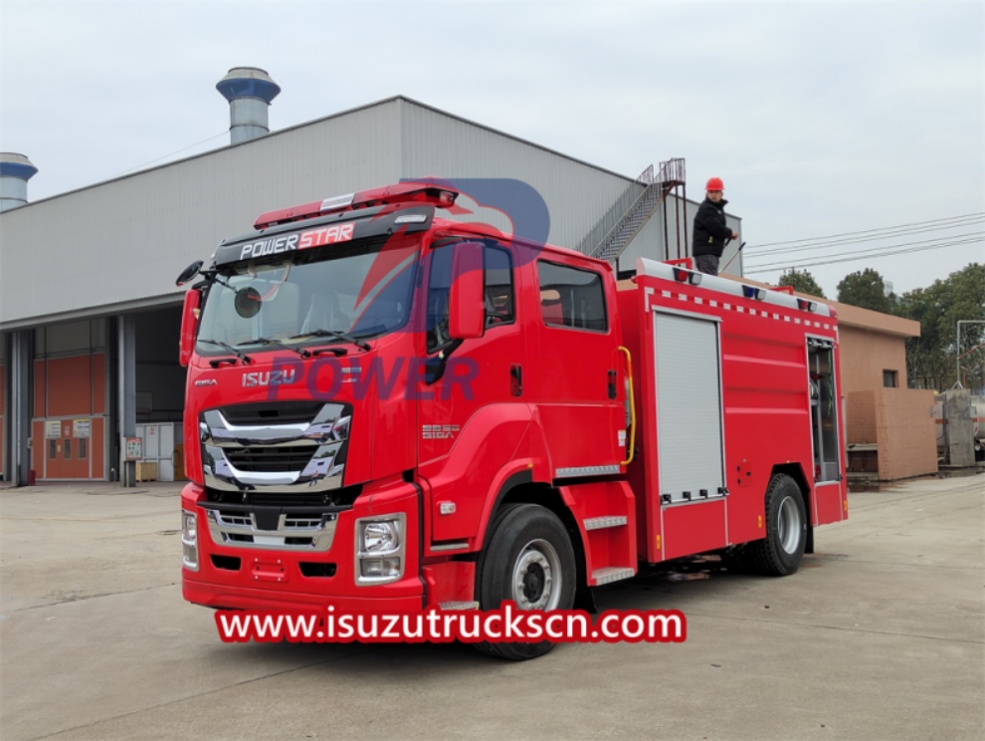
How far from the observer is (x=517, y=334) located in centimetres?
657

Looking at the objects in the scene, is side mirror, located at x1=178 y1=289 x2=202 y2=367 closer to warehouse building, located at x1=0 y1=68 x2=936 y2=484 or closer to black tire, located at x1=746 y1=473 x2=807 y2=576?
black tire, located at x1=746 y1=473 x2=807 y2=576

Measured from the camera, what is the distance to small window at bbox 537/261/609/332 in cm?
694

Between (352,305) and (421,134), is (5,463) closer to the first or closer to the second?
(421,134)

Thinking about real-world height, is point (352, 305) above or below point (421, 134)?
below

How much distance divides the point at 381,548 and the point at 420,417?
2.74ft

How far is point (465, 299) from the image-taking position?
5871mm

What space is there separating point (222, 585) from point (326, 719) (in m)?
1.47

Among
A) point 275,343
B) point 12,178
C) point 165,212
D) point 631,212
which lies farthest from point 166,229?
point 275,343

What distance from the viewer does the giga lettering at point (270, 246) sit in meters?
6.53

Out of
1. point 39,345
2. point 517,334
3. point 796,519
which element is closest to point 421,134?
point 796,519

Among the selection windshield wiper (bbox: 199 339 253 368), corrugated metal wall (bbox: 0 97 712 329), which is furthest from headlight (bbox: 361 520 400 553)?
corrugated metal wall (bbox: 0 97 712 329)

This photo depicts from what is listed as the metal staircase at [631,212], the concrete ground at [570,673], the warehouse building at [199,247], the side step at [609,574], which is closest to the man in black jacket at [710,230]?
the concrete ground at [570,673]

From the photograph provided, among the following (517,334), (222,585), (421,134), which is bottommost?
(222,585)

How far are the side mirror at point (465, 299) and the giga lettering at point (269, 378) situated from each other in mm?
1063
